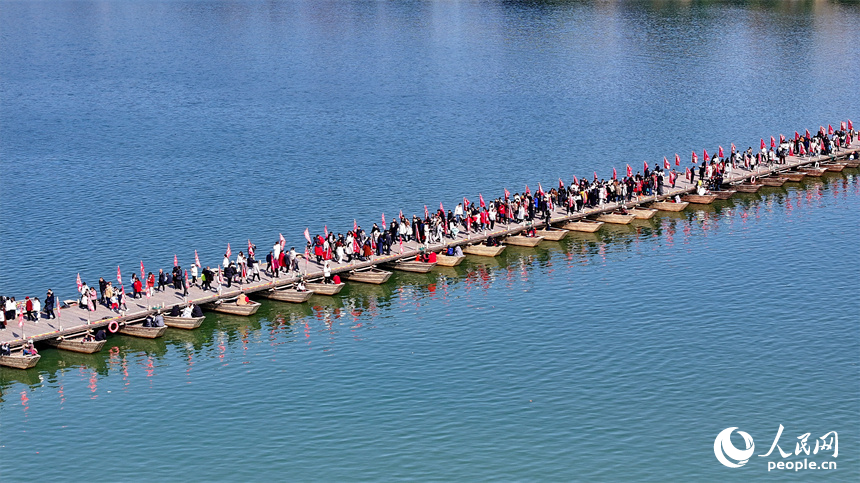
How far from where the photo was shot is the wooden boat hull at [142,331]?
79.9m

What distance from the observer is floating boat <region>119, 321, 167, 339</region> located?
79.9 metres

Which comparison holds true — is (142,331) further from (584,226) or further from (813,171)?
(813,171)

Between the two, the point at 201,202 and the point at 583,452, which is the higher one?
the point at 201,202

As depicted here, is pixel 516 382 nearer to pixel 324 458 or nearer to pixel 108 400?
pixel 324 458

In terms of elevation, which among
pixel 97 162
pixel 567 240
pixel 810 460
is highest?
pixel 97 162

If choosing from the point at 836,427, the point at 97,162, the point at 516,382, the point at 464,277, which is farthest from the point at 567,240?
the point at 97,162

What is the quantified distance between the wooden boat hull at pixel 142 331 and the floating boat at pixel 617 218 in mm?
44445

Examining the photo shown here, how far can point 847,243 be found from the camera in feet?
332

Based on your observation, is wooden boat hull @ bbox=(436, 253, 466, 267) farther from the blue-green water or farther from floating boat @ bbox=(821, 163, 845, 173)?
floating boat @ bbox=(821, 163, 845, 173)

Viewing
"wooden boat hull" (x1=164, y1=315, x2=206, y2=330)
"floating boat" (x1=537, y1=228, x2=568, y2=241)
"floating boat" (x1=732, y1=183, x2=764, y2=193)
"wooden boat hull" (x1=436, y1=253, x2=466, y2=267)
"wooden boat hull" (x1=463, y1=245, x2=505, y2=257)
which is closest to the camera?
"wooden boat hull" (x1=164, y1=315, x2=206, y2=330)

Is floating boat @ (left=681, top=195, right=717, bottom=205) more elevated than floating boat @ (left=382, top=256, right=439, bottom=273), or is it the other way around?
floating boat @ (left=681, top=195, right=717, bottom=205)

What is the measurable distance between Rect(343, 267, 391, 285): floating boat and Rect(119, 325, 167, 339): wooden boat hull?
54.5ft

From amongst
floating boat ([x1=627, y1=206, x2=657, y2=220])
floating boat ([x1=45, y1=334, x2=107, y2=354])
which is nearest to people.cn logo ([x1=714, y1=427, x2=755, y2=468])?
floating boat ([x1=45, y1=334, x2=107, y2=354])

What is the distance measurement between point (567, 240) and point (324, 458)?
151 feet
